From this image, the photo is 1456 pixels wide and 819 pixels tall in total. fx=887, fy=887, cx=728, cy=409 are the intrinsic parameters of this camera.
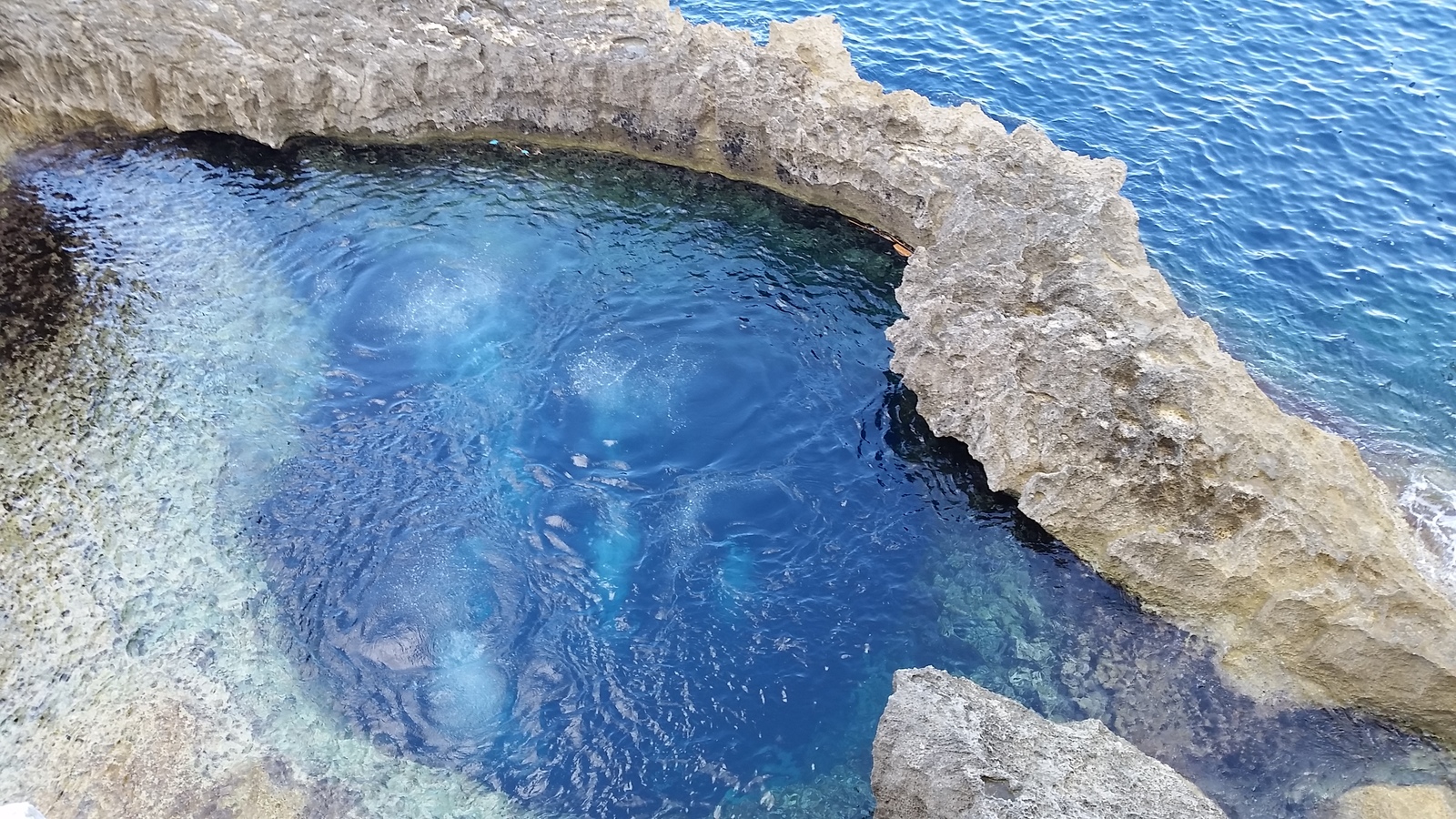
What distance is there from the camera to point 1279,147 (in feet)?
83.9

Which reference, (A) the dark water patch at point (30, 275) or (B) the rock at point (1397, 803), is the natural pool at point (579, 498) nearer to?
(B) the rock at point (1397, 803)

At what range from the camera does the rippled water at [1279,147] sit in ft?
67.7

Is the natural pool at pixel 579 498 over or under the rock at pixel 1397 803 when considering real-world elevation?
over

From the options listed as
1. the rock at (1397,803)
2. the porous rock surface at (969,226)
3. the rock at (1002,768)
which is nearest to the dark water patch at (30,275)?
the porous rock surface at (969,226)

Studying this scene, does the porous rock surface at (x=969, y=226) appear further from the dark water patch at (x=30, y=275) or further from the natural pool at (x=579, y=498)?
the dark water patch at (x=30, y=275)

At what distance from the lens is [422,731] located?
1380 cm

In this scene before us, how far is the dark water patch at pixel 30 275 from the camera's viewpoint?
1858 cm

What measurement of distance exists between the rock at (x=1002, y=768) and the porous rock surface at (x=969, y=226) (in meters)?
4.40

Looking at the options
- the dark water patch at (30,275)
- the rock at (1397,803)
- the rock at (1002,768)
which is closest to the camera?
the rock at (1002,768)

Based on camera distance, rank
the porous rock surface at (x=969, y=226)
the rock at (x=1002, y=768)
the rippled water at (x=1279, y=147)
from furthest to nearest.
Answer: the rippled water at (x=1279, y=147) < the porous rock surface at (x=969, y=226) < the rock at (x=1002, y=768)

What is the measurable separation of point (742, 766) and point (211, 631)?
897 centimetres

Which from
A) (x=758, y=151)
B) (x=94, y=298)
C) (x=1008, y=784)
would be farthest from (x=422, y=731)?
(x=758, y=151)

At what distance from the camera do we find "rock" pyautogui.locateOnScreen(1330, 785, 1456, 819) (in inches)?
502

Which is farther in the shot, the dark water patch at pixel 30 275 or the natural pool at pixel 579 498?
the dark water patch at pixel 30 275
